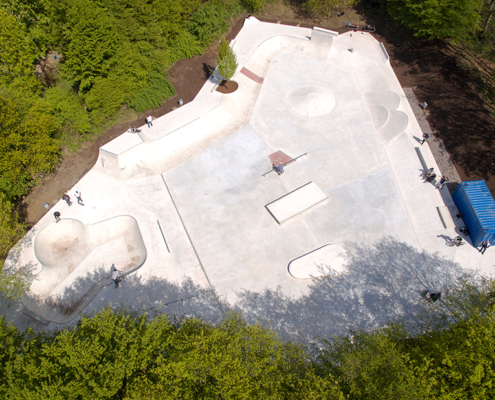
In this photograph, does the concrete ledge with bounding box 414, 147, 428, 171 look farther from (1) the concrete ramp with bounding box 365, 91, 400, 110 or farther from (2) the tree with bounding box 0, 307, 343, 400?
(2) the tree with bounding box 0, 307, 343, 400

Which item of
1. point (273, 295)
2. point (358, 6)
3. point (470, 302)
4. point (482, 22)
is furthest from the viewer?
point (358, 6)

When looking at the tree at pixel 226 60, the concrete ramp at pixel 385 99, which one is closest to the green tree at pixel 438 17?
the concrete ramp at pixel 385 99

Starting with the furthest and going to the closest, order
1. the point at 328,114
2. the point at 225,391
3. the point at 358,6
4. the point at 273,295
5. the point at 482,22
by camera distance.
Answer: the point at 358,6 < the point at 482,22 < the point at 328,114 < the point at 273,295 < the point at 225,391

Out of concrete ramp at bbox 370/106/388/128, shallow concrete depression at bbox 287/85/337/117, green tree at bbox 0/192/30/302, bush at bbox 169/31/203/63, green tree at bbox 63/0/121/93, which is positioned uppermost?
green tree at bbox 63/0/121/93

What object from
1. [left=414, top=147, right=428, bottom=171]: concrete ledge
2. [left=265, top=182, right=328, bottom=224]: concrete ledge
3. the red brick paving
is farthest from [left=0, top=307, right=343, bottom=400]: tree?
[left=414, top=147, right=428, bottom=171]: concrete ledge

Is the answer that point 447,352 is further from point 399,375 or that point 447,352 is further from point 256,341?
point 256,341

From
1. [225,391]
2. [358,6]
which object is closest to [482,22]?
[358,6]
